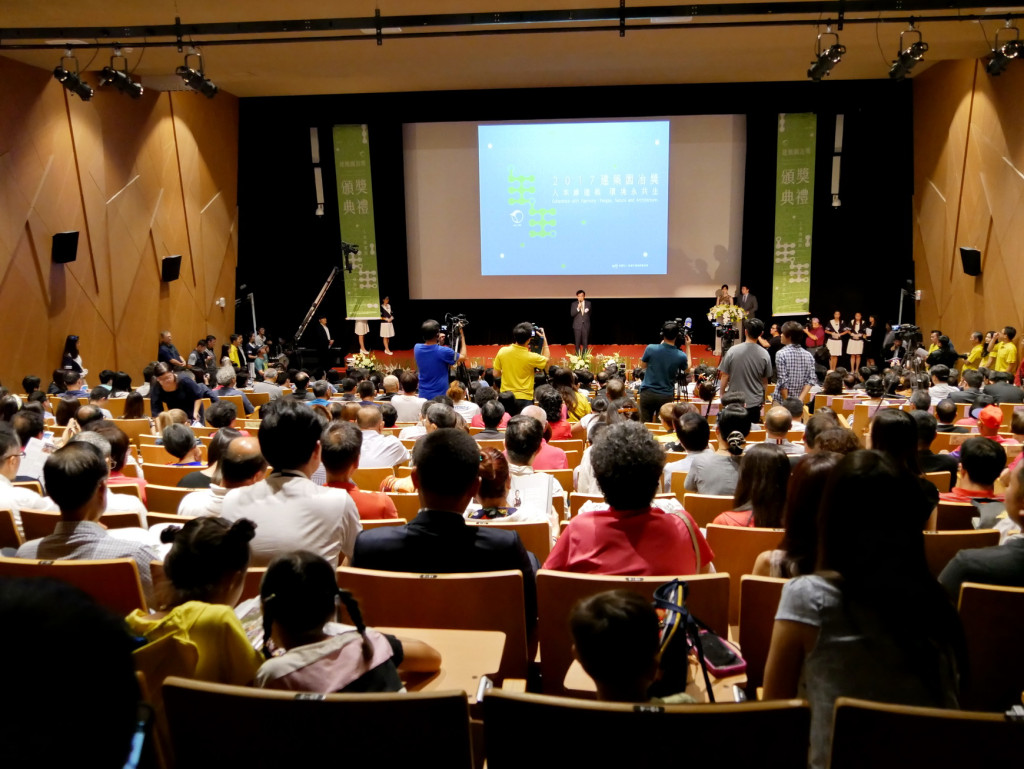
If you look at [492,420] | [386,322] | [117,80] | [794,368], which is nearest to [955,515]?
[492,420]

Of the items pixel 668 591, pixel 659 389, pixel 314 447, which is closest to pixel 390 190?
pixel 659 389

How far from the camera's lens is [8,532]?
10.0 feet

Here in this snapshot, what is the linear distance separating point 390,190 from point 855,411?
1021 cm

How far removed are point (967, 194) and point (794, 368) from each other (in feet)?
24.5

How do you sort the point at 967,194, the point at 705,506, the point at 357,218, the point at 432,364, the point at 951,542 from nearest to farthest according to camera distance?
the point at 951,542
the point at 705,506
the point at 432,364
the point at 967,194
the point at 357,218

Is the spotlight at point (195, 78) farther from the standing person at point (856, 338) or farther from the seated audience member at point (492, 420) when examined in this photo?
the standing person at point (856, 338)

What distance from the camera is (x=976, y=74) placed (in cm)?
1146

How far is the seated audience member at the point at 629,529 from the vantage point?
2.36 meters

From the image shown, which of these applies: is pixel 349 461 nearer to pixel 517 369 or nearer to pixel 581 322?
pixel 517 369

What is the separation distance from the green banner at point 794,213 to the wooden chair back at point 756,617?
1273cm

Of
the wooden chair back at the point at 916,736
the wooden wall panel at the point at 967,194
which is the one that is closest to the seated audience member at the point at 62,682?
the wooden chair back at the point at 916,736

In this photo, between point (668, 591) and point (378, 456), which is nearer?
point (668, 591)

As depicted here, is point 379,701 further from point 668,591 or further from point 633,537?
point 633,537

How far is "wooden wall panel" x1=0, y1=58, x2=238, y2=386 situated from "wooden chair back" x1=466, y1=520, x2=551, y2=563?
9000 mm
